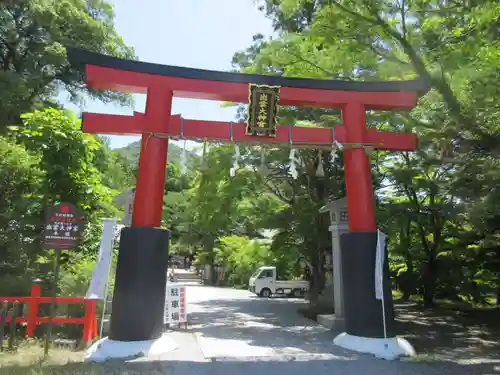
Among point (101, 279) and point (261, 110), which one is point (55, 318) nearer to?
point (101, 279)

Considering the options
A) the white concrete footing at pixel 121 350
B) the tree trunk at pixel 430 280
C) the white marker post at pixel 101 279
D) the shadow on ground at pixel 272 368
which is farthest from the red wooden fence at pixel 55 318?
the tree trunk at pixel 430 280

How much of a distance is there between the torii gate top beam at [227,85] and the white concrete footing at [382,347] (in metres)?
5.17

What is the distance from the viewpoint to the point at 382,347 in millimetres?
8836

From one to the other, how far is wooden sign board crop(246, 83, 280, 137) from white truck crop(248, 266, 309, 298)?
58.5ft

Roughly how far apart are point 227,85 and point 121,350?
5.72 m

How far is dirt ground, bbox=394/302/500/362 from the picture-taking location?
991cm

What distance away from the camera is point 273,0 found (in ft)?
37.9

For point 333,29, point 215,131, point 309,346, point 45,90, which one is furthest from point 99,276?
point 45,90

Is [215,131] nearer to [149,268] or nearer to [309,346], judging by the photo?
[149,268]

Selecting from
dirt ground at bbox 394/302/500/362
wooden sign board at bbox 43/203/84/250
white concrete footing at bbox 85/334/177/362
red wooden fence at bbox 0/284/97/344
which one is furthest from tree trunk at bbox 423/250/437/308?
wooden sign board at bbox 43/203/84/250

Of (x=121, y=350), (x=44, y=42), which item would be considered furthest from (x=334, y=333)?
(x=44, y=42)

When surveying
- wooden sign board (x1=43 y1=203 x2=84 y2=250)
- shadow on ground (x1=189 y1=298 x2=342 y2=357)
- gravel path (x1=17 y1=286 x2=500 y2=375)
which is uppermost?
wooden sign board (x1=43 y1=203 x2=84 y2=250)

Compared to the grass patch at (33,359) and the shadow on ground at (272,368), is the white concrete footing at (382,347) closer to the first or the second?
the shadow on ground at (272,368)

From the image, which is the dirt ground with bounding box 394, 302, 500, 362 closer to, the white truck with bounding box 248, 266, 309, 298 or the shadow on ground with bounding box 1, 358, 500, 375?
the shadow on ground with bounding box 1, 358, 500, 375
